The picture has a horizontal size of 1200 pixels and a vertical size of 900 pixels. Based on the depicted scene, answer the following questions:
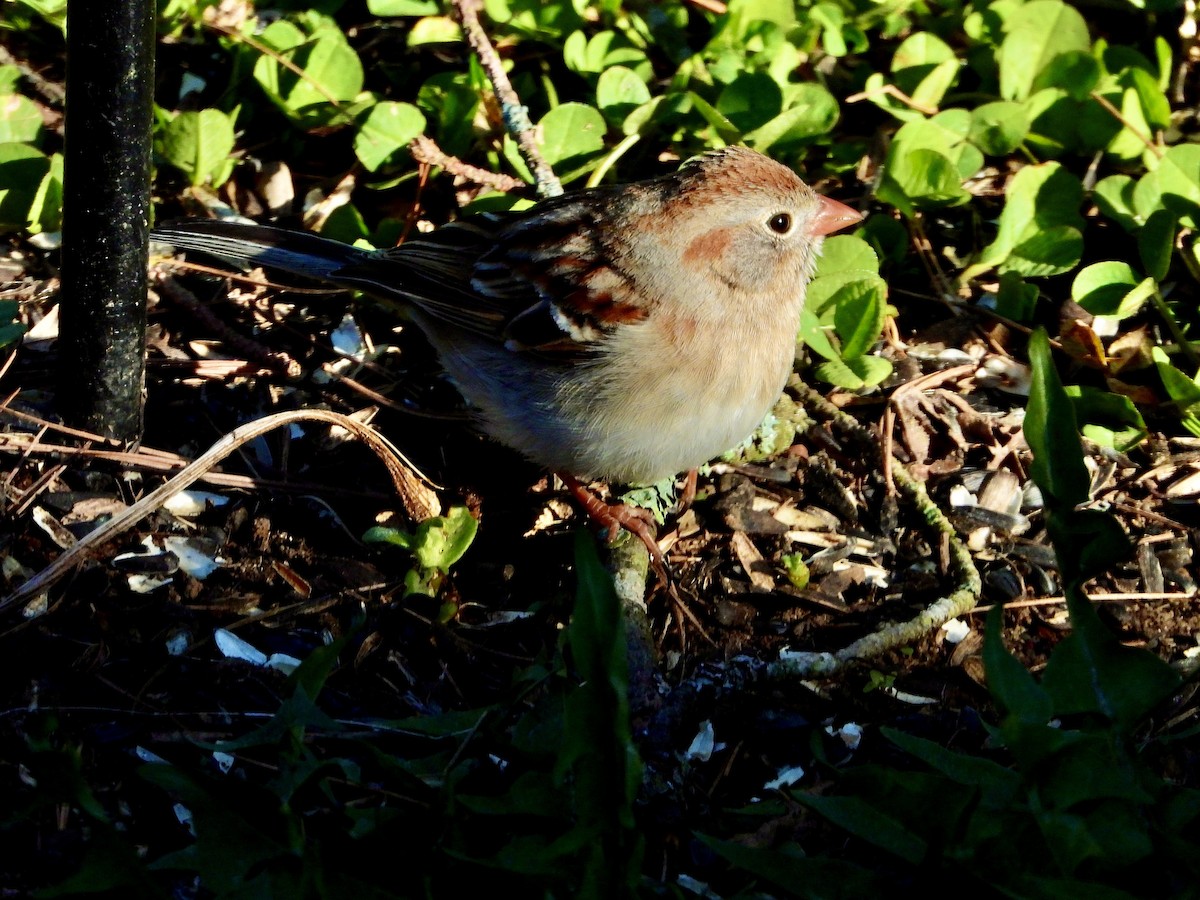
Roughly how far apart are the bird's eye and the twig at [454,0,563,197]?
0.75 metres

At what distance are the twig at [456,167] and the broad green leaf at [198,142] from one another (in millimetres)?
569

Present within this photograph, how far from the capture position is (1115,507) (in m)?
3.52

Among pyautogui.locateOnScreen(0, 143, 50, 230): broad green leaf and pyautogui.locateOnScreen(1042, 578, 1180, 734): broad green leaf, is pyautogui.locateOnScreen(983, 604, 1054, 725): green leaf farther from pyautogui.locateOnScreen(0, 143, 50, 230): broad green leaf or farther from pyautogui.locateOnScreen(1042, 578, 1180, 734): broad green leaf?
pyautogui.locateOnScreen(0, 143, 50, 230): broad green leaf

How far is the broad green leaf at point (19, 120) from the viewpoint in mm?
3941

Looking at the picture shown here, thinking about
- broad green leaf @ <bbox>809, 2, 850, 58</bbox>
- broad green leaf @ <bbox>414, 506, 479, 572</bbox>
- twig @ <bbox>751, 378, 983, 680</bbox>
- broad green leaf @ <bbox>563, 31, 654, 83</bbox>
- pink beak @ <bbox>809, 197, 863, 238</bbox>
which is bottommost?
twig @ <bbox>751, 378, 983, 680</bbox>

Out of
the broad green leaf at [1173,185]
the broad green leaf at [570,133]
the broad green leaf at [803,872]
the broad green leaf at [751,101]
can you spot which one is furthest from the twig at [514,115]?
the broad green leaf at [803,872]

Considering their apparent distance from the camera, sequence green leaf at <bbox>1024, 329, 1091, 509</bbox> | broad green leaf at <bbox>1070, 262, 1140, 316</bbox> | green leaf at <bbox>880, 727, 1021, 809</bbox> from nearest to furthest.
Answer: green leaf at <bbox>880, 727, 1021, 809</bbox>, green leaf at <bbox>1024, 329, 1091, 509</bbox>, broad green leaf at <bbox>1070, 262, 1140, 316</bbox>

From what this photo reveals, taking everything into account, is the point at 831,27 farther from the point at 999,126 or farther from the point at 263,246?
the point at 263,246

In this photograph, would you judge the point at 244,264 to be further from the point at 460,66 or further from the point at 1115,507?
the point at 1115,507

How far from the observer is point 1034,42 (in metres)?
4.28

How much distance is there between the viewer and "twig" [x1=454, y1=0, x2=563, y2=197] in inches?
156

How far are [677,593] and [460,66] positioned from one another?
2.21 meters

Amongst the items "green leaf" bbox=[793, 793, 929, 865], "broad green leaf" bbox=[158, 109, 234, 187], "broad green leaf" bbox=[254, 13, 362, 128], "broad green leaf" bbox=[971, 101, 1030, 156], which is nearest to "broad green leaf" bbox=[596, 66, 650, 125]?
"broad green leaf" bbox=[254, 13, 362, 128]

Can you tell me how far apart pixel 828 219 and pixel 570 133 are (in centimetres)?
96
